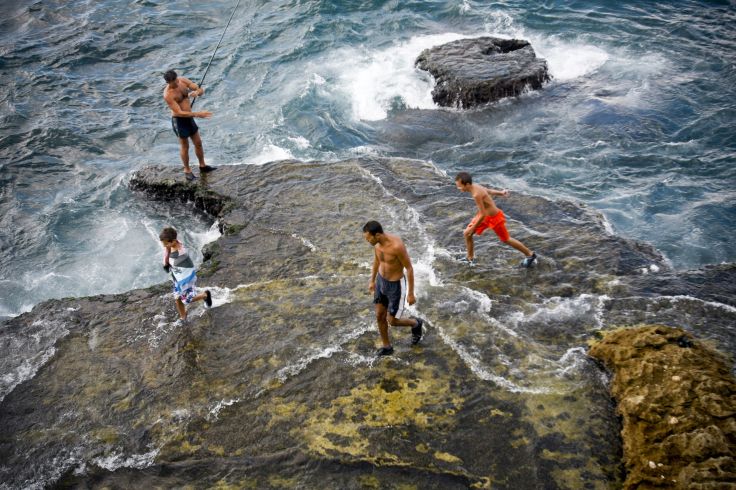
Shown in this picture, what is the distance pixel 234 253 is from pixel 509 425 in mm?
5021

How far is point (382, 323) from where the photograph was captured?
659 cm

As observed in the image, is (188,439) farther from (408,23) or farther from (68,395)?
(408,23)

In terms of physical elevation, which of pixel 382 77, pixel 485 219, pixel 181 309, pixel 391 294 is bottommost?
pixel 382 77

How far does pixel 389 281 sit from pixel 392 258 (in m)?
0.30

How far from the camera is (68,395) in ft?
22.1

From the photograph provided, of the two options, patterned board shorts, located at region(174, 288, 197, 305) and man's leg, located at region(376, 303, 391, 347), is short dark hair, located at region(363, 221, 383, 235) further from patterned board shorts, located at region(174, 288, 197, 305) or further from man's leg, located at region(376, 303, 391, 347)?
patterned board shorts, located at region(174, 288, 197, 305)

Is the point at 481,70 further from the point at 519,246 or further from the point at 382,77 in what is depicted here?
the point at 519,246

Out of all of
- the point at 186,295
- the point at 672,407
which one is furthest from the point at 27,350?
the point at 672,407

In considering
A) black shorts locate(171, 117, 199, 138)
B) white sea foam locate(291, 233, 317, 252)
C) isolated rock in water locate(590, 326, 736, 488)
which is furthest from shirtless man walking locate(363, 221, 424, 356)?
black shorts locate(171, 117, 199, 138)

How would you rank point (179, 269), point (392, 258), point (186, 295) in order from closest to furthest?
1. point (392, 258)
2. point (179, 269)
3. point (186, 295)

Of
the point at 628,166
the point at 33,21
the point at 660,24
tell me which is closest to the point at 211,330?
the point at 628,166

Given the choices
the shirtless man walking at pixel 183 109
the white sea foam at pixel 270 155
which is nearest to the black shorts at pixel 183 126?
the shirtless man walking at pixel 183 109

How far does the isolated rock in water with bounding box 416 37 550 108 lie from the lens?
14.1 m

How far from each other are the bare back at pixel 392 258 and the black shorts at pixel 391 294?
0.07 metres
